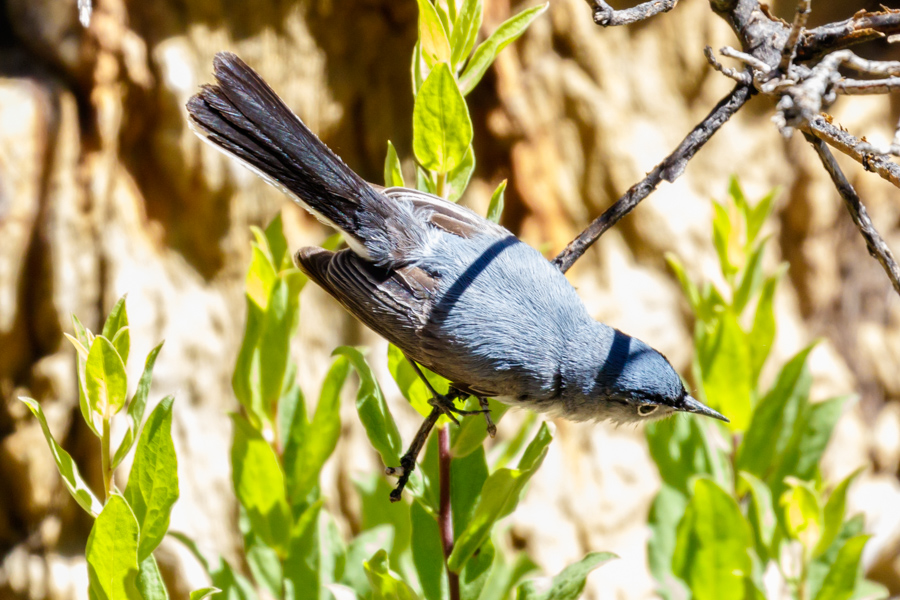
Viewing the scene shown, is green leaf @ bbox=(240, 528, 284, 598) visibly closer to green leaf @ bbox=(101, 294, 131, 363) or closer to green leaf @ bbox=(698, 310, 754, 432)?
green leaf @ bbox=(101, 294, 131, 363)

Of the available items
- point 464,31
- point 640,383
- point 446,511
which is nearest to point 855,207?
point 640,383

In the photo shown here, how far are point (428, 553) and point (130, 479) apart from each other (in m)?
0.58

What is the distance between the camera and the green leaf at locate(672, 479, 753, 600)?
175 centimetres

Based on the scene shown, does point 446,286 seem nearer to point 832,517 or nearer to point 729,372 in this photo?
point 729,372

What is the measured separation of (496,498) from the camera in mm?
1407

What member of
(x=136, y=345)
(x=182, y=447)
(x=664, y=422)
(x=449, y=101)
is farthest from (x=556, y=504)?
(x=449, y=101)

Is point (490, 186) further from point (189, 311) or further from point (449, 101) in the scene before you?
point (449, 101)

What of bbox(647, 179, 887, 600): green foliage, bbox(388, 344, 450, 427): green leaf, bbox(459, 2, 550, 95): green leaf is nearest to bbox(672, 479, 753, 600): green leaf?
bbox(647, 179, 887, 600): green foliage

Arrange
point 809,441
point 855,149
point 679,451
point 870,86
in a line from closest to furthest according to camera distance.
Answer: point 870,86
point 855,149
point 809,441
point 679,451

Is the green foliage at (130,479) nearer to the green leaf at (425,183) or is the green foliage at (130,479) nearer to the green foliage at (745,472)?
the green leaf at (425,183)

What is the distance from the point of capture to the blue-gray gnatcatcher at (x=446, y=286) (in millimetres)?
1544

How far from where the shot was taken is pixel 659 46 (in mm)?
2910

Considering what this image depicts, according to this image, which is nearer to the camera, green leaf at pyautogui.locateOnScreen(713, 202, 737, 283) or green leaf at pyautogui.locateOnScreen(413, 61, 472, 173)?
Result: green leaf at pyautogui.locateOnScreen(413, 61, 472, 173)

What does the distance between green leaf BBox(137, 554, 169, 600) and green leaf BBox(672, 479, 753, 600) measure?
3.56 feet
